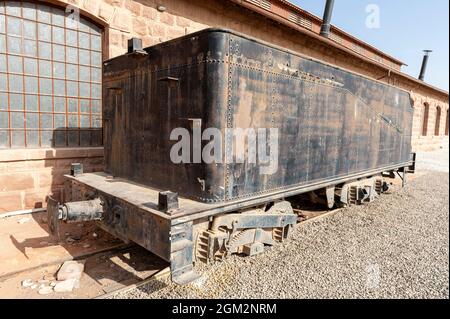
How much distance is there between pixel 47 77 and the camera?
6.27 metres

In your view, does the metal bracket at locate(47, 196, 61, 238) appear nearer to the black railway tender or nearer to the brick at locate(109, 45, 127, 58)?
the black railway tender

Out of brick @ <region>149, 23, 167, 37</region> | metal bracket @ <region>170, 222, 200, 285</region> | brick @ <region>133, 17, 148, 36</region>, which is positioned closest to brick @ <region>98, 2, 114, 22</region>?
brick @ <region>133, 17, 148, 36</region>

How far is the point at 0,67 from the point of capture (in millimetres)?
5754

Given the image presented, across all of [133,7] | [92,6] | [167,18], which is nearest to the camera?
[92,6]

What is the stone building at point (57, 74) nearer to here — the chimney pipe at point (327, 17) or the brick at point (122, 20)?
the brick at point (122, 20)

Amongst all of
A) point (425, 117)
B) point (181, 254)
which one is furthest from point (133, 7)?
point (425, 117)

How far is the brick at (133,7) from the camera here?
687cm

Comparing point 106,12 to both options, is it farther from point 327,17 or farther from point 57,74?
point 327,17

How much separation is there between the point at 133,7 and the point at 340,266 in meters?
6.75

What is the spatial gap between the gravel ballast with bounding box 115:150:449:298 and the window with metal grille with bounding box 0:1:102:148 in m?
4.52

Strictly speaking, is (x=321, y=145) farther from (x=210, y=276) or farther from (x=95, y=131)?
(x=95, y=131)

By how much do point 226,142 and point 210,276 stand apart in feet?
5.51

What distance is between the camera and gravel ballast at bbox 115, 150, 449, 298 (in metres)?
3.51

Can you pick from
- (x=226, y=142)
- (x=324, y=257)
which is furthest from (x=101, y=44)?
(x=324, y=257)
